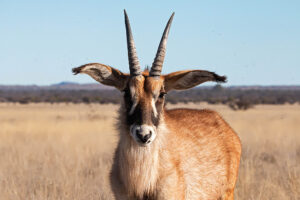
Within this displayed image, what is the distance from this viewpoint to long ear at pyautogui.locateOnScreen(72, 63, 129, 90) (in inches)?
219

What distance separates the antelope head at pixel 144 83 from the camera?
5.02 metres

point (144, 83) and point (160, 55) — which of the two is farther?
point (160, 55)

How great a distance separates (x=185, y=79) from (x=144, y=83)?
0.66m

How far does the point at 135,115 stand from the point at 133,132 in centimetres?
22

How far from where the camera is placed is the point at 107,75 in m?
5.70

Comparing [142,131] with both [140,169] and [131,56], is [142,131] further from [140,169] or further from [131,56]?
[131,56]

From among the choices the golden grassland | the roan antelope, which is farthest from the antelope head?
the golden grassland

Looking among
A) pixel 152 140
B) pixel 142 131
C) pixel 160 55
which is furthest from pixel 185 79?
pixel 142 131

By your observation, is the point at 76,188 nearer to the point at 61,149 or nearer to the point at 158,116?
the point at 158,116

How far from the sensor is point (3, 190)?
8859mm

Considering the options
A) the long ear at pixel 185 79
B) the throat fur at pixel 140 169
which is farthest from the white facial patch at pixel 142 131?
the long ear at pixel 185 79

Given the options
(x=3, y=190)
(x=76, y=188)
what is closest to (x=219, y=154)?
(x=76, y=188)

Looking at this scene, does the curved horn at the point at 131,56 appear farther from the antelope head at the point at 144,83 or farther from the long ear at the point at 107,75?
the long ear at the point at 107,75

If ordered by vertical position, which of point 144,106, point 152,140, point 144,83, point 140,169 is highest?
point 144,83
